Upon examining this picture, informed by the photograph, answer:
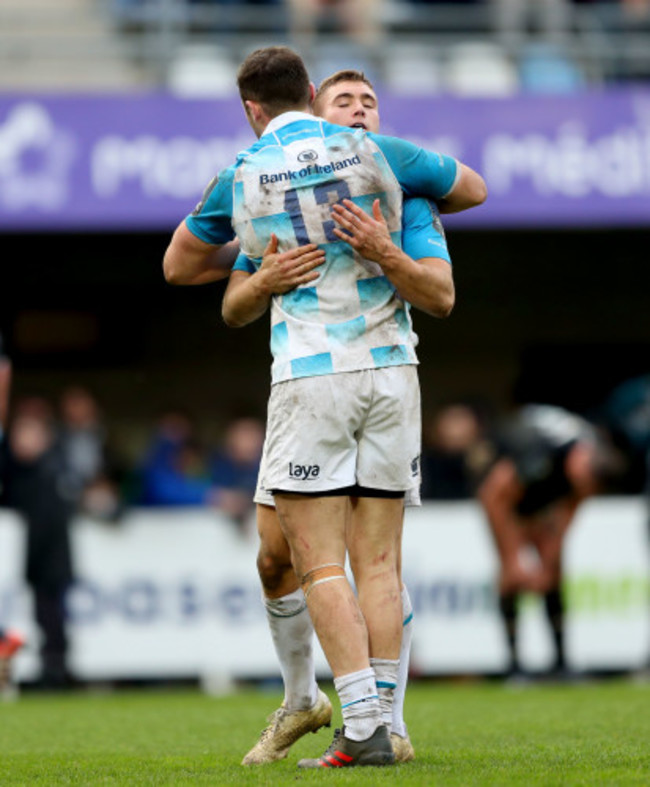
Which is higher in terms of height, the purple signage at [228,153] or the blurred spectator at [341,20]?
the blurred spectator at [341,20]

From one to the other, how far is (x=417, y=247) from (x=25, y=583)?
24.0 ft

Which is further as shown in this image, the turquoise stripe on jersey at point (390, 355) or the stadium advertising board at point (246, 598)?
the stadium advertising board at point (246, 598)

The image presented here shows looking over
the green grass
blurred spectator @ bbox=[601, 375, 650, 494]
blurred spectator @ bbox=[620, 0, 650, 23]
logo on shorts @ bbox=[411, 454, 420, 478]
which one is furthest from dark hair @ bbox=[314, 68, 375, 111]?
blurred spectator @ bbox=[620, 0, 650, 23]

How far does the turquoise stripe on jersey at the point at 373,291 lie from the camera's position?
5047 millimetres

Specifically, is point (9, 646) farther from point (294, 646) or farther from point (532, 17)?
point (532, 17)

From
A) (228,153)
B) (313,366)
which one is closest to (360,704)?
(313,366)

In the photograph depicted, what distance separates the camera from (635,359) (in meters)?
17.2

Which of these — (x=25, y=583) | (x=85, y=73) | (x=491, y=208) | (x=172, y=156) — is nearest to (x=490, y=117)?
(x=491, y=208)

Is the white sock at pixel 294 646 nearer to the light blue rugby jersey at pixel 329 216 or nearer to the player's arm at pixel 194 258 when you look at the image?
the light blue rugby jersey at pixel 329 216

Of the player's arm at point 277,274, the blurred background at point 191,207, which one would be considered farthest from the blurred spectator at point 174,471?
the player's arm at point 277,274

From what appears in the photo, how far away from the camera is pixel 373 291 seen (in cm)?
506

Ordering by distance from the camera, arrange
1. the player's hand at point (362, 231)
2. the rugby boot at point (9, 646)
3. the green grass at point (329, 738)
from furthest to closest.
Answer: the rugby boot at point (9, 646), the player's hand at point (362, 231), the green grass at point (329, 738)

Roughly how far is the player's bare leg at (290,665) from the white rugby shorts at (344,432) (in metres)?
0.50

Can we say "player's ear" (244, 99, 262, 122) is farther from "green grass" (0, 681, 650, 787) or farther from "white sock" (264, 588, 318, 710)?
"green grass" (0, 681, 650, 787)
